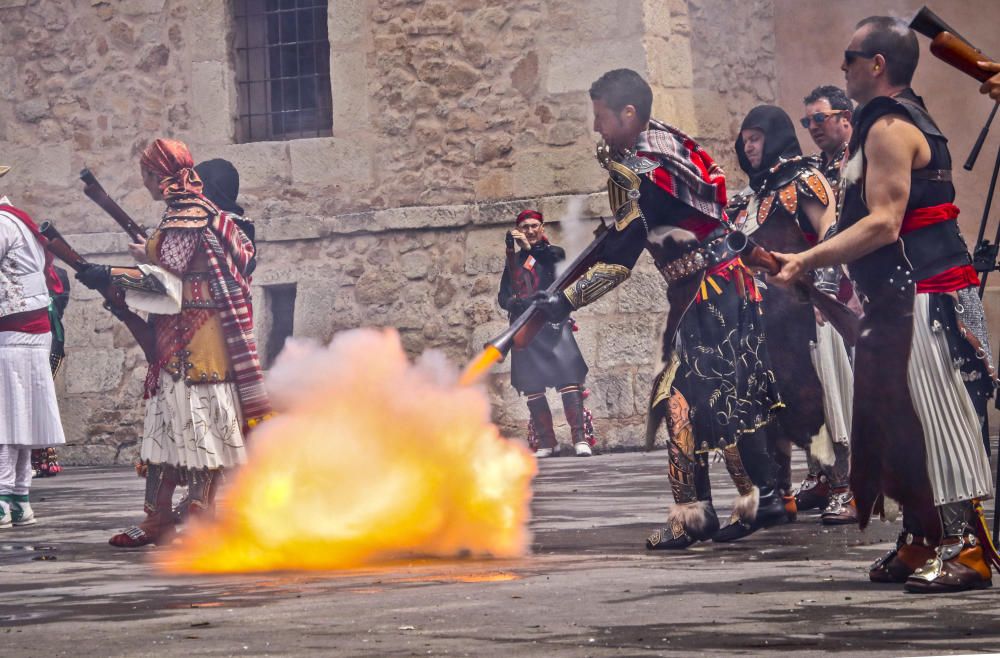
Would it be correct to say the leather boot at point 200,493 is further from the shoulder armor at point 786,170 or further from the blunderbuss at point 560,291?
the shoulder armor at point 786,170

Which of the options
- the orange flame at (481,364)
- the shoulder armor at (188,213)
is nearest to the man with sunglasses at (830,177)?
the orange flame at (481,364)

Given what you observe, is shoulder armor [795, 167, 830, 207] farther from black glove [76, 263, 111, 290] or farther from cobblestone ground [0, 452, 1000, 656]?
black glove [76, 263, 111, 290]

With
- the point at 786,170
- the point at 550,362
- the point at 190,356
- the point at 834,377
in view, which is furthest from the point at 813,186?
the point at 550,362

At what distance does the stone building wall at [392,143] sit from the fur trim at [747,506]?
663cm

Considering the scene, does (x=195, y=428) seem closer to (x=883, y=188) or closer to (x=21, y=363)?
(x=21, y=363)

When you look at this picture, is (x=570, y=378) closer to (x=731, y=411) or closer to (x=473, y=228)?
(x=473, y=228)

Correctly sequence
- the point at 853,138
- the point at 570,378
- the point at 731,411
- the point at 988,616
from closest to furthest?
the point at 988,616 → the point at 853,138 → the point at 731,411 → the point at 570,378

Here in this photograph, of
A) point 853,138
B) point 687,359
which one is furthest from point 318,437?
point 853,138

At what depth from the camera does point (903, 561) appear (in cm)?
613

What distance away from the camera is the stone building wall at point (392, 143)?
15.0 metres

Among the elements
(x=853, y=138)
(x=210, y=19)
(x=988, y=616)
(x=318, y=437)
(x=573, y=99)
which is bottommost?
(x=988, y=616)

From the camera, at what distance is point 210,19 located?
53.5 ft

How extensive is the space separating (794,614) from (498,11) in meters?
10.5

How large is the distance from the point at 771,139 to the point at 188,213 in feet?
9.37
